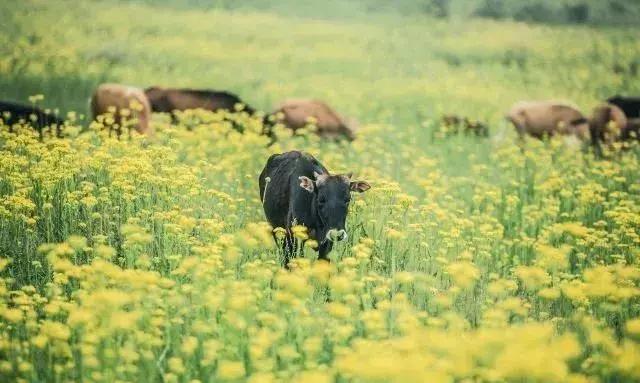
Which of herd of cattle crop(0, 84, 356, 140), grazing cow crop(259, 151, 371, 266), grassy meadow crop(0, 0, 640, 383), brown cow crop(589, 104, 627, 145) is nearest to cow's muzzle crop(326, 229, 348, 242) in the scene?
grazing cow crop(259, 151, 371, 266)

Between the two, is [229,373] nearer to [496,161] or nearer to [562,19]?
[496,161]

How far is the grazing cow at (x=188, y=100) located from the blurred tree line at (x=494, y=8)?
73.2 feet

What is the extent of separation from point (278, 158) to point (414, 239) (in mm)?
1750

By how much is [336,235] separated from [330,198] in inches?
18.2

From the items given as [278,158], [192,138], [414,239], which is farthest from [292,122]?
[414,239]

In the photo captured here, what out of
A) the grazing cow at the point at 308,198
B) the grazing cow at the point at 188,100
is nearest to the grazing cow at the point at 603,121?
the grazing cow at the point at 188,100

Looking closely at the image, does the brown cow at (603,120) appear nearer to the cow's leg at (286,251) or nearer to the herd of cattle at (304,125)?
the herd of cattle at (304,125)

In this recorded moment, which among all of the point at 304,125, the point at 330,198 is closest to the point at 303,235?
the point at 330,198

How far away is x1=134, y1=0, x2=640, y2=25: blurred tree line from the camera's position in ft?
119

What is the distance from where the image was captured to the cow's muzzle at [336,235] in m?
6.12

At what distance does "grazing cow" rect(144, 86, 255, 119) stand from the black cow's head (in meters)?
7.36

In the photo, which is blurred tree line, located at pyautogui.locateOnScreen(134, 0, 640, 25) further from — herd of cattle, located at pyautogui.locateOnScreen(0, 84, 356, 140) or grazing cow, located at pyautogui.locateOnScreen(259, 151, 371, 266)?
grazing cow, located at pyautogui.locateOnScreen(259, 151, 371, 266)

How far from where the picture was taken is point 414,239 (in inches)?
280

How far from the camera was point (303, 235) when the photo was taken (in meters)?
5.36
